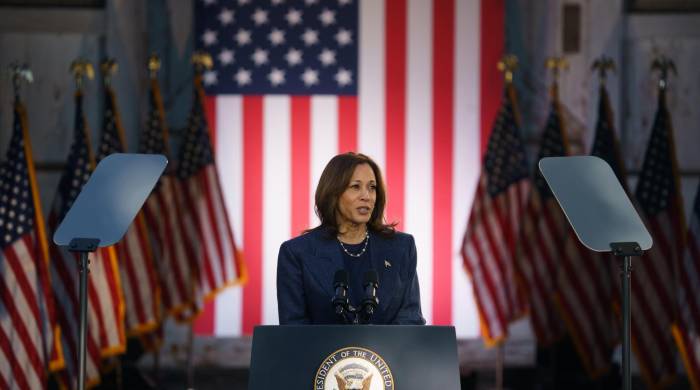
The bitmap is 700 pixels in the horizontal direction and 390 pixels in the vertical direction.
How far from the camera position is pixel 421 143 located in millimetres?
6773

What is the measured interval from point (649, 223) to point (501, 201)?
0.93 m

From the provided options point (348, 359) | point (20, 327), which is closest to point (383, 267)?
point (348, 359)

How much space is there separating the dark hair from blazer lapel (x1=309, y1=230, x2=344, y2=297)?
0.05 metres

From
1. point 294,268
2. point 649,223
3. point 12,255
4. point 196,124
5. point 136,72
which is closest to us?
point 294,268

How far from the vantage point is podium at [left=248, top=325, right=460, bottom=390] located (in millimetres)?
2561

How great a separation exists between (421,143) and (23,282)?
2.88 metres

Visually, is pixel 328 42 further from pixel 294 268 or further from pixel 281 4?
pixel 294 268

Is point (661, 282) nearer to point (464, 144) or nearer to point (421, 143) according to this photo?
point (464, 144)

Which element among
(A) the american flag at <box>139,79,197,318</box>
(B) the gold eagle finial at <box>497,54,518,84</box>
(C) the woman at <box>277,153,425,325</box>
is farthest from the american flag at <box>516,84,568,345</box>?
(C) the woman at <box>277,153,425,325</box>

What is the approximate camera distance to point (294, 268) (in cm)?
319

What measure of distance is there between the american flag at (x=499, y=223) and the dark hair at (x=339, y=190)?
2939 millimetres

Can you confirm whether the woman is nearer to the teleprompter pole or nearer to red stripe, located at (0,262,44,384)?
the teleprompter pole

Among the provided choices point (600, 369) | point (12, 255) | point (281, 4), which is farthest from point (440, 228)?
point (12, 255)

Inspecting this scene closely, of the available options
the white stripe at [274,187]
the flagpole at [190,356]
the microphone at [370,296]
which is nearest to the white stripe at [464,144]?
the white stripe at [274,187]
